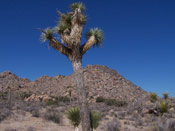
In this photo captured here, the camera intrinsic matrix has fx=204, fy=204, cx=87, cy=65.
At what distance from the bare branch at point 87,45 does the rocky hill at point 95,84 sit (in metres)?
32.7

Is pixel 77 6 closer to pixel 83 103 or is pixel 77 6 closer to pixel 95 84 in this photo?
pixel 83 103

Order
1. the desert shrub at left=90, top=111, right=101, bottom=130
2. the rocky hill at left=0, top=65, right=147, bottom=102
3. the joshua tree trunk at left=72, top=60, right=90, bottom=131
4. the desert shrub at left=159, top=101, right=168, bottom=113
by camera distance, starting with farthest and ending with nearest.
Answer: the rocky hill at left=0, top=65, right=147, bottom=102
the desert shrub at left=159, top=101, right=168, bottom=113
the desert shrub at left=90, top=111, right=101, bottom=130
the joshua tree trunk at left=72, top=60, right=90, bottom=131

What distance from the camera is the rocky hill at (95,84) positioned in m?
46.2

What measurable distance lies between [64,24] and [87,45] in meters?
1.53

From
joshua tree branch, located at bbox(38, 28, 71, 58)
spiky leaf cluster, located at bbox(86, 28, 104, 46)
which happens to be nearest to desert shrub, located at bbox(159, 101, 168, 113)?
spiky leaf cluster, located at bbox(86, 28, 104, 46)

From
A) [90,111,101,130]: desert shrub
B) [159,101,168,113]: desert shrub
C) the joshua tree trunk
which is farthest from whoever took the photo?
[159,101,168,113]: desert shrub

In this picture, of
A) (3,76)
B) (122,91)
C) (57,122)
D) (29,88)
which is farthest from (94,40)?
(3,76)

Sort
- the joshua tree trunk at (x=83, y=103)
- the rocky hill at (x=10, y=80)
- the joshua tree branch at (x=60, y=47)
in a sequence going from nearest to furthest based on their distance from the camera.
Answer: the joshua tree trunk at (x=83, y=103) → the joshua tree branch at (x=60, y=47) → the rocky hill at (x=10, y=80)

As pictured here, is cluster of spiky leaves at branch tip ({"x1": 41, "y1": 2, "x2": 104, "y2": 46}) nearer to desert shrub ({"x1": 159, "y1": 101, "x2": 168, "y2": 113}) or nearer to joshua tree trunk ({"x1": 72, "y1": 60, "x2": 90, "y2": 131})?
joshua tree trunk ({"x1": 72, "y1": 60, "x2": 90, "y2": 131})

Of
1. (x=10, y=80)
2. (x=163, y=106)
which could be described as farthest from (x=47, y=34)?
(x=10, y=80)

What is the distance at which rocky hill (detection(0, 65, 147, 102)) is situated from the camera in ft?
152

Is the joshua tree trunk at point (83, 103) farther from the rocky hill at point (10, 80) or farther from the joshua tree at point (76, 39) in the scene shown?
the rocky hill at point (10, 80)

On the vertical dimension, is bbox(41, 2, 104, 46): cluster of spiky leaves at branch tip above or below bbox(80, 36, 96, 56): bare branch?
above

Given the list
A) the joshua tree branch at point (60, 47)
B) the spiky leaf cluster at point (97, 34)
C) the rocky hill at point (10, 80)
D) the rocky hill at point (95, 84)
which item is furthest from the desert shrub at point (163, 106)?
the rocky hill at point (10, 80)
